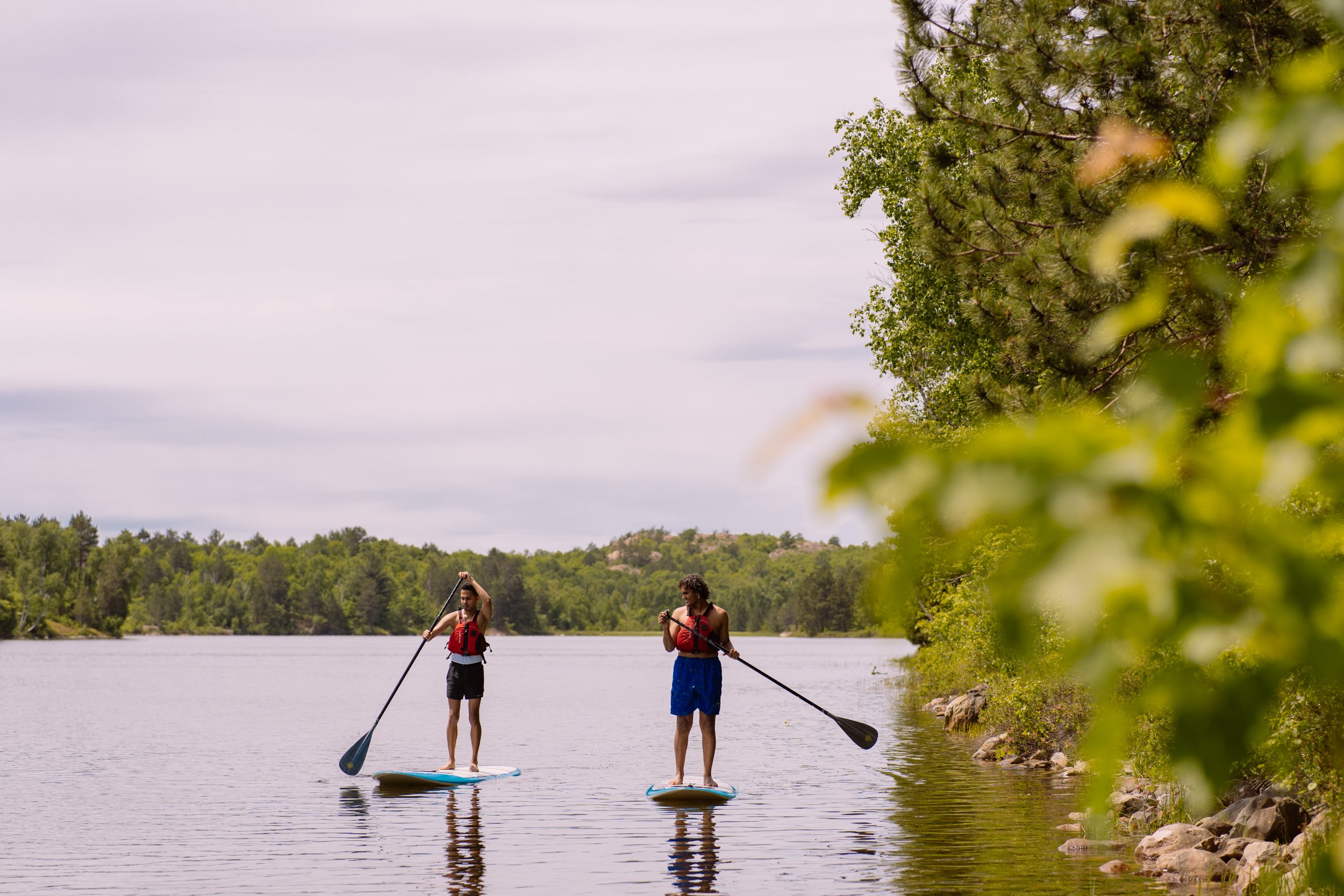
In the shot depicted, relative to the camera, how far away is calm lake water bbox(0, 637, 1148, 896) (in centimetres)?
1156

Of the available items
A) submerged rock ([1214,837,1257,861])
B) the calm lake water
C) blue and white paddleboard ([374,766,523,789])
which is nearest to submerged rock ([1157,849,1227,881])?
submerged rock ([1214,837,1257,861])

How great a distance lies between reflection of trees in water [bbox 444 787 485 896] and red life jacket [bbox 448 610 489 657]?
71.9 inches

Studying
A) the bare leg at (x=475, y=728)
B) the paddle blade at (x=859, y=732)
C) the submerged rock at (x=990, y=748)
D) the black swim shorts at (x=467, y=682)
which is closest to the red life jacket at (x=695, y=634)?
the black swim shorts at (x=467, y=682)

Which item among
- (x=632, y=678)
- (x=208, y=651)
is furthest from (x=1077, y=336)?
(x=208, y=651)

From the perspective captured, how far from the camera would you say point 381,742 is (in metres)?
26.1

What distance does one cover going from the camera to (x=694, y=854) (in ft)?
41.6

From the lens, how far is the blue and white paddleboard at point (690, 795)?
53.1 feet

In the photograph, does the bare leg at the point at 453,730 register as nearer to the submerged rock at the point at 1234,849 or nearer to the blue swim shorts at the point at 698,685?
the blue swim shorts at the point at 698,685

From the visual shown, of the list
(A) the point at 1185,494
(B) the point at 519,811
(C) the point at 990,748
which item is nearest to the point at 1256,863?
(B) the point at 519,811

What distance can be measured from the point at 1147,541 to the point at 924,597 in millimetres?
41930

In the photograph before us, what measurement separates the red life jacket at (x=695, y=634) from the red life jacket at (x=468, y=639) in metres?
3.05

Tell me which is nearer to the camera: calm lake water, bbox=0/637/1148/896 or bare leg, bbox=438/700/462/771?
calm lake water, bbox=0/637/1148/896

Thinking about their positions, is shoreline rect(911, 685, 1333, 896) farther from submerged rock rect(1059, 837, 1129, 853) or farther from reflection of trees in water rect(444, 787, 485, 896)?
reflection of trees in water rect(444, 787, 485, 896)

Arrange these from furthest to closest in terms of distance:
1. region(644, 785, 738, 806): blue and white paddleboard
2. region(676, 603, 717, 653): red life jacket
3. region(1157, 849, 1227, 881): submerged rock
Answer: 1. region(644, 785, 738, 806): blue and white paddleboard
2. region(676, 603, 717, 653): red life jacket
3. region(1157, 849, 1227, 881): submerged rock
